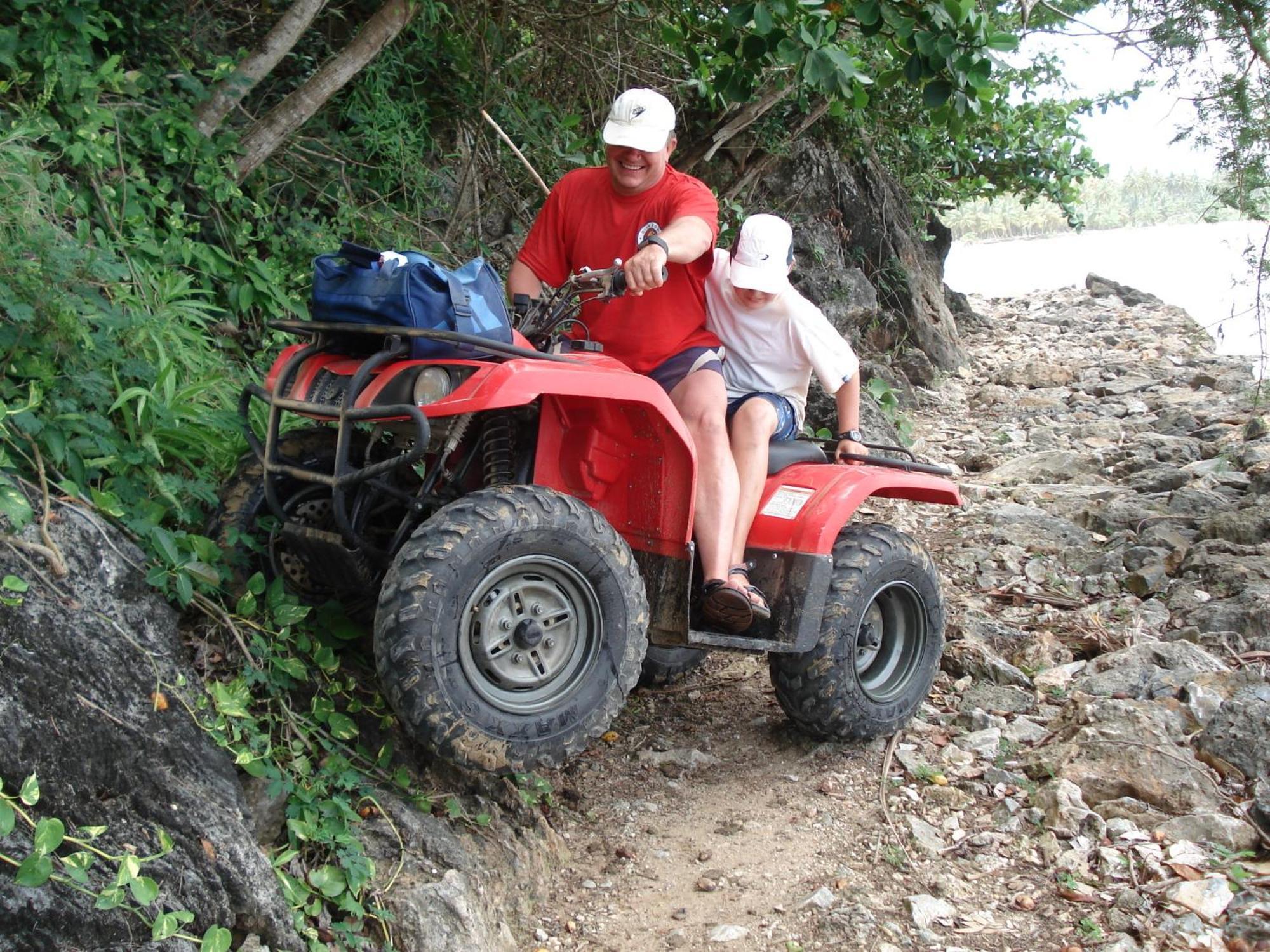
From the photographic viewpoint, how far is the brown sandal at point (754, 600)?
13.0ft

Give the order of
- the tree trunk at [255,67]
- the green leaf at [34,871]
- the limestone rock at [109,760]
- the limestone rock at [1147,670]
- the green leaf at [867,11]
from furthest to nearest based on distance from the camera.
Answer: the tree trunk at [255,67]
the limestone rock at [1147,670]
the green leaf at [867,11]
the limestone rock at [109,760]
the green leaf at [34,871]

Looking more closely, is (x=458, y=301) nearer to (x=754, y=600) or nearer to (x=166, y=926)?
(x=754, y=600)

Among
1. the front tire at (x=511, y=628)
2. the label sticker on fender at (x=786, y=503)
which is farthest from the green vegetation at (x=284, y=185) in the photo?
the label sticker on fender at (x=786, y=503)

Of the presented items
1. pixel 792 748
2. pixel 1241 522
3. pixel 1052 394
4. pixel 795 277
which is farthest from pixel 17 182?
pixel 1052 394

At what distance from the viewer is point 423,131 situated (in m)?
6.89

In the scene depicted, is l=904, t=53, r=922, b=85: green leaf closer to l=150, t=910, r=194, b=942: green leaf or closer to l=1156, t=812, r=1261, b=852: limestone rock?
l=1156, t=812, r=1261, b=852: limestone rock

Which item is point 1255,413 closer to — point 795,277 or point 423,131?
point 795,277

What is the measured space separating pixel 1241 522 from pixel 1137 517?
74 centimetres

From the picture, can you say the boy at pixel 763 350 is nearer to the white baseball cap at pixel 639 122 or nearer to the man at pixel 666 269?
the man at pixel 666 269

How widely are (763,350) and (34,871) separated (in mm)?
2914

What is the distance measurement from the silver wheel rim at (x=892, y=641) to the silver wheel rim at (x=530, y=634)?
155cm

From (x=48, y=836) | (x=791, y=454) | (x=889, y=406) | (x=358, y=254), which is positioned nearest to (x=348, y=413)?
(x=358, y=254)

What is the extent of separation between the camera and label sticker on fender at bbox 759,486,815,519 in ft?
14.0

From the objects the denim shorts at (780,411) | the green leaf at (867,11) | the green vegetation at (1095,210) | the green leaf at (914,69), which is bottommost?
the denim shorts at (780,411)
